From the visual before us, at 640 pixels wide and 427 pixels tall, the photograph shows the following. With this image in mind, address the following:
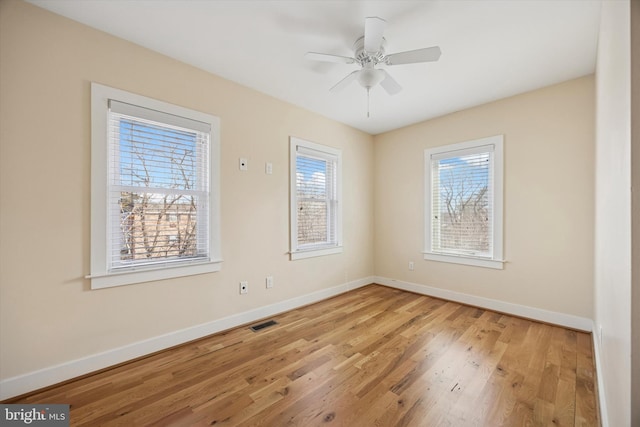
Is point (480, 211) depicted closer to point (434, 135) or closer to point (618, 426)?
point (434, 135)

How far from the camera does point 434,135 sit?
3.89 metres

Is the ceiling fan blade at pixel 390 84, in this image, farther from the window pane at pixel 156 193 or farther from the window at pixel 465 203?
the window pane at pixel 156 193

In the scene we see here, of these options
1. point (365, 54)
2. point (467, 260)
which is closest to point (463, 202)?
point (467, 260)

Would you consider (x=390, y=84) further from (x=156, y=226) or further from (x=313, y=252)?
(x=156, y=226)

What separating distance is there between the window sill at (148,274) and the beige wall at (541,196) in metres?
3.07

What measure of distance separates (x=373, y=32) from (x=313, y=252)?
8.58ft

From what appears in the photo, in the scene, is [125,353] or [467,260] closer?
[125,353]

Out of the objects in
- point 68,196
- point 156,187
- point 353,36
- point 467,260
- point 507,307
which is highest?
point 353,36

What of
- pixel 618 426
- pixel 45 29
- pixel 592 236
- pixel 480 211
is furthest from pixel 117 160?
pixel 592 236

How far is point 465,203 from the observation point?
142 inches

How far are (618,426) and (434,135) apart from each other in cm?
348

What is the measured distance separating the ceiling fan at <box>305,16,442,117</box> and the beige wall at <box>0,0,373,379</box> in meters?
1.35

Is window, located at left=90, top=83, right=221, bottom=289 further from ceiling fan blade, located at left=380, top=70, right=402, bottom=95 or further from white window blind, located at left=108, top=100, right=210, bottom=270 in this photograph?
ceiling fan blade, located at left=380, top=70, right=402, bottom=95

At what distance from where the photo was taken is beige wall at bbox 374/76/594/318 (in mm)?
2740
